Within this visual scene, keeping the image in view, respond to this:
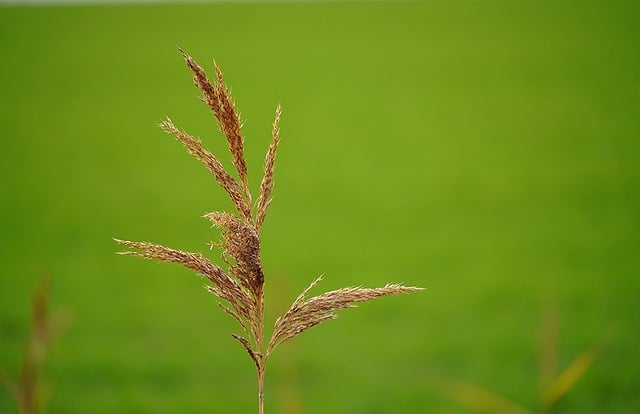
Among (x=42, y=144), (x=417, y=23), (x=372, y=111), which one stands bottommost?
(x=42, y=144)

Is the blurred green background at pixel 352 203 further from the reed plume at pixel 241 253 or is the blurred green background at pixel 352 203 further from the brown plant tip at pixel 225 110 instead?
the brown plant tip at pixel 225 110

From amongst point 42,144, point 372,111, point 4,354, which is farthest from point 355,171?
point 4,354

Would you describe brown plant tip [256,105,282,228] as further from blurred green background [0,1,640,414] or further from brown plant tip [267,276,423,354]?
blurred green background [0,1,640,414]

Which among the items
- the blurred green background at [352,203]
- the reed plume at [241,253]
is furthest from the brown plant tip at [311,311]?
the blurred green background at [352,203]

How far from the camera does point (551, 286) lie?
8.32 metres

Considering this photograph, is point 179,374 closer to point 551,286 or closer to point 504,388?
point 504,388

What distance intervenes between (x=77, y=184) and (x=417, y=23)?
1607 centimetres

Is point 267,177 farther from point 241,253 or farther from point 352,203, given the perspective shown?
point 352,203

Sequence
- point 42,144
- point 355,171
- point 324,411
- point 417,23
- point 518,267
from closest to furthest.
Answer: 1. point 324,411
2. point 518,267
3. point 355,171
4. point 42,144
5. point 417,23

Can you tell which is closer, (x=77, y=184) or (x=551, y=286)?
(x=551, y=286)

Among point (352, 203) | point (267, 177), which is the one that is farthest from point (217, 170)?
point (352, 203)

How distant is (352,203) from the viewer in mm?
11875

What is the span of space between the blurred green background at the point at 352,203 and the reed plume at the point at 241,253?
516 millimetres

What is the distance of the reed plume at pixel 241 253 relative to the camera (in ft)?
3.23
